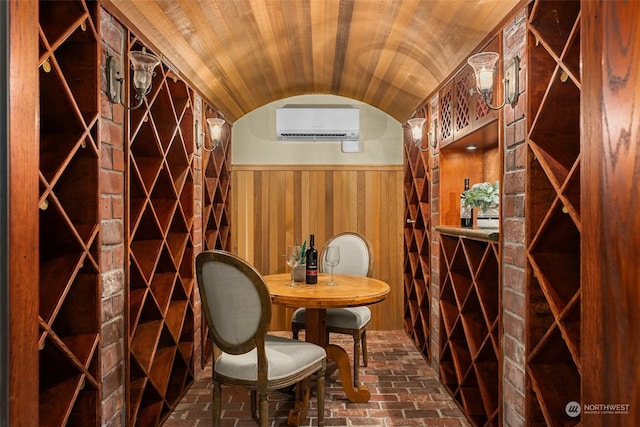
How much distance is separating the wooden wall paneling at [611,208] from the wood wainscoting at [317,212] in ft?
12.4

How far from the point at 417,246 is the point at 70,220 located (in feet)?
9.77

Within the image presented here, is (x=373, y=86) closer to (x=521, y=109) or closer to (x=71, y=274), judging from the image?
(x=521, y=109)

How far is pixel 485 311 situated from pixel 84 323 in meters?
1.93

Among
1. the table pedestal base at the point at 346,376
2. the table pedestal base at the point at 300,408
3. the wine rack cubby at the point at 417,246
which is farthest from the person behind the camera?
the wine rack cubby at the point at 417,246

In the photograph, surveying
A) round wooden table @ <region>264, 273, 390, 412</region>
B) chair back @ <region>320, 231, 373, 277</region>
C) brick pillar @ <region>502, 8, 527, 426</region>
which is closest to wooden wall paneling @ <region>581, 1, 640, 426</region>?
brick pillar @ <region>502, 8, 527, 426</region>

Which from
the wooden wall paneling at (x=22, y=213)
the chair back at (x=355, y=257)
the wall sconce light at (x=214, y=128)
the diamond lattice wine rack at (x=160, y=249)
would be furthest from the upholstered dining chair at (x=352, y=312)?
the wooden wall paneling at (x=22, y=213)

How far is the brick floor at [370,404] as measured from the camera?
2.51m

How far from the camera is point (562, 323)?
5.16ft

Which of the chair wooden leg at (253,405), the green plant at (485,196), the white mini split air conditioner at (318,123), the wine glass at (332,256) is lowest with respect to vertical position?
the chair wooden leg at (253,405)

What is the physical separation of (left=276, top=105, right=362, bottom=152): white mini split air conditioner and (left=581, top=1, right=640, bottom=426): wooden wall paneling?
3725 millimetres

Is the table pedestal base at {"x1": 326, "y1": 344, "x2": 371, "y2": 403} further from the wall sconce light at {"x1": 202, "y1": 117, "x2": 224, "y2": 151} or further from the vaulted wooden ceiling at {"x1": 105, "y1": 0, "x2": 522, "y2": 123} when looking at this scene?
the vaulted wooden ceiling at {"x1": 105, "y1": 0, "x2": 522, "y2": 123}

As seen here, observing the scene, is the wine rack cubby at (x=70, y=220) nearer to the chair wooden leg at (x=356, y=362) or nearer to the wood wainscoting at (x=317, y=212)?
the chair wooden leg at (x=356, y=362)

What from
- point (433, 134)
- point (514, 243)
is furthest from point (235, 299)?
point (433, 134)

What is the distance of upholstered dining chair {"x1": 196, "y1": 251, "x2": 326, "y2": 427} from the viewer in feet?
6.34
